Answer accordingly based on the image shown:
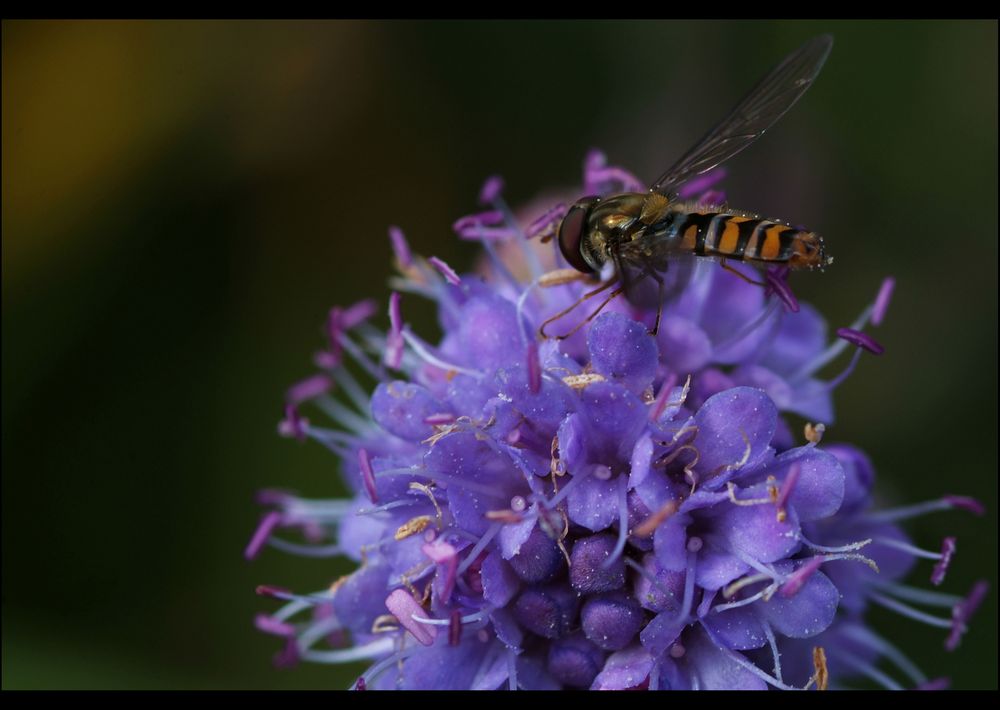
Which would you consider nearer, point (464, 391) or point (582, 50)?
point (464, 391)

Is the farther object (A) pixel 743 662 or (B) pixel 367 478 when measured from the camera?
(B) pixel 367 478

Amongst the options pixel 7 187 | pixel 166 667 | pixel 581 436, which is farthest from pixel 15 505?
pixel 581 436

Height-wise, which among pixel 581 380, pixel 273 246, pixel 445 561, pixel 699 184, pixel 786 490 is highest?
pixel 273 246

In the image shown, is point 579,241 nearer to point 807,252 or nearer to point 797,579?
point 807,252

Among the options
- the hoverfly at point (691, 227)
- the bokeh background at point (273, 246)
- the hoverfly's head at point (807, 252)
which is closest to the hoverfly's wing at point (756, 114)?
the hoverfly at point (691, 227)

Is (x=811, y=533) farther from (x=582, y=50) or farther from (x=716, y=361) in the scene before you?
(x=582, y=50)

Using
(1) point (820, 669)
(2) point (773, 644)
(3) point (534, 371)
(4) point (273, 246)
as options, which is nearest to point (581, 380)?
(3) point (534, 371)

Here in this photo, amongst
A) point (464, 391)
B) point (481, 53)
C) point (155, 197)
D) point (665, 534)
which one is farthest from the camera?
point (481, 53)
